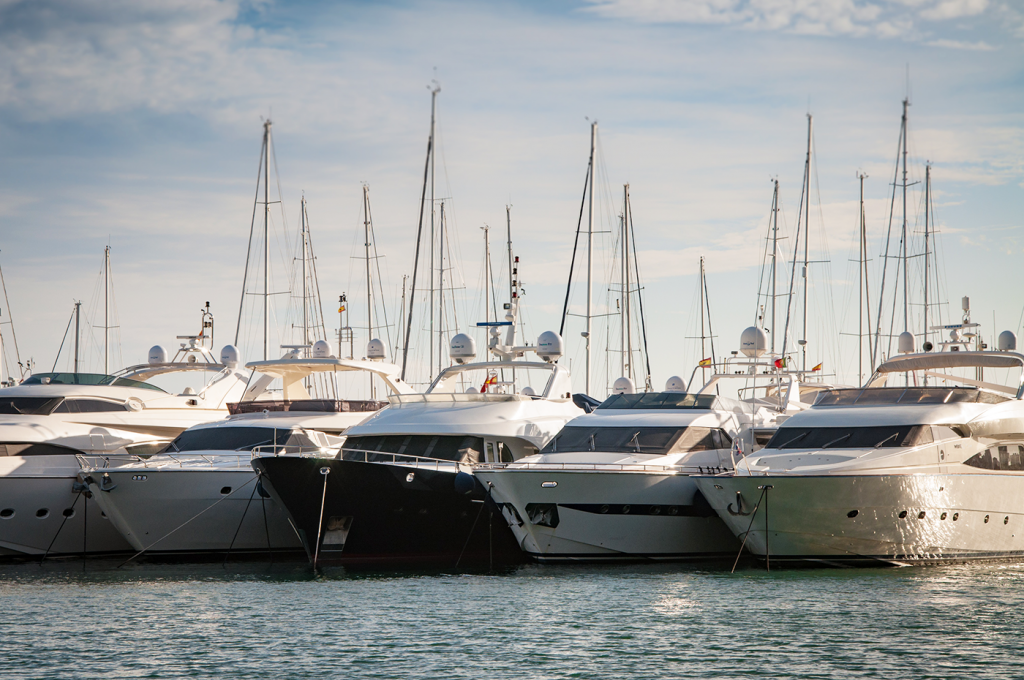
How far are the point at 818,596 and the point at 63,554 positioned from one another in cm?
1587

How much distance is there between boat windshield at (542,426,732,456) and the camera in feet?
73.0

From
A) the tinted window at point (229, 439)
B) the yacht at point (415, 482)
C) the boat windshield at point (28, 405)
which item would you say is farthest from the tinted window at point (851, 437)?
the boat windshield at point (28, 405)

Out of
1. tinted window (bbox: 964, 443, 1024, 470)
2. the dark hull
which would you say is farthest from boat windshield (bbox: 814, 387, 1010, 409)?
the dark hull

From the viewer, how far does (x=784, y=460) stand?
20422 millimetres

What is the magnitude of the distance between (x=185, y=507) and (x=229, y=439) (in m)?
2.64

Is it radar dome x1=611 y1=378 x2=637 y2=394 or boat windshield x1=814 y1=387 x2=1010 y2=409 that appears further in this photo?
radar dome x1=611 y1=378 x2=637 y2=394

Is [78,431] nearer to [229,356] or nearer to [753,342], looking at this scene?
[229,356]

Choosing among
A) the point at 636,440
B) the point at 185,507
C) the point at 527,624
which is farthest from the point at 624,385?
the point at 527,624

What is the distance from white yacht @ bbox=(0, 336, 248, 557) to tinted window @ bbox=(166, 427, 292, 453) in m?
1.57

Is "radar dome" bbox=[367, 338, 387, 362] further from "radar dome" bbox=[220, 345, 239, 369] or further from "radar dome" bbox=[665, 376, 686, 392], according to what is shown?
"radar dome" bbox=[665, 376, 686, 392]

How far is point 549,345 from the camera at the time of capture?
26859mm

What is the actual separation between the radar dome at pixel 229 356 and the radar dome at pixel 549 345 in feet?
35.4

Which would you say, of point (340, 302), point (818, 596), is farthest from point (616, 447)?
point (340, 302)

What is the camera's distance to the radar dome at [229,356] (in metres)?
33.1
